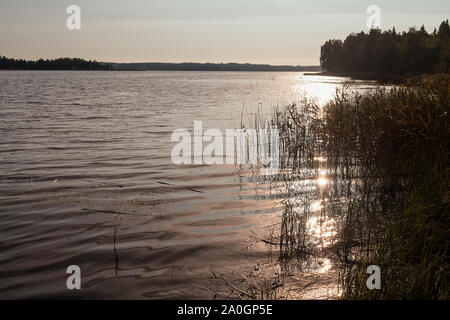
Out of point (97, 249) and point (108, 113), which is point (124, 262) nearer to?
point (97, 249)

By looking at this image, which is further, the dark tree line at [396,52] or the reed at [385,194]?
the dark tree line at [396,52]

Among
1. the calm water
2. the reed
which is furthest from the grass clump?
the calm water

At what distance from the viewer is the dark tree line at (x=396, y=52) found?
252ft

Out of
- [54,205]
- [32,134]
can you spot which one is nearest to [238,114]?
[32,134]

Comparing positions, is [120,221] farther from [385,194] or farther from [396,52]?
[396,52]

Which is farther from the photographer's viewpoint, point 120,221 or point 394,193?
point 394,193

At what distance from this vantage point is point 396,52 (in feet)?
303

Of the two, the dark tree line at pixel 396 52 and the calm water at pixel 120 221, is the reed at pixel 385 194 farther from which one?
the dark tree line at pixel 396 52

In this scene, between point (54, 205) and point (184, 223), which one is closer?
point (184, 223)

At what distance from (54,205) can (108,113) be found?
855 inches

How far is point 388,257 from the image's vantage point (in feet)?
20.2

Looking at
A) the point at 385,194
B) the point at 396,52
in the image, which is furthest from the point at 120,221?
the point at 396,52

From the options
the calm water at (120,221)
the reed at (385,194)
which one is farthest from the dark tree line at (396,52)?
the calm water at (120,221)

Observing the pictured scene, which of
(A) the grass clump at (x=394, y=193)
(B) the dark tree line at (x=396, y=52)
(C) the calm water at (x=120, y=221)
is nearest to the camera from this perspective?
(A) the grass clump at (x=394, y=193)
